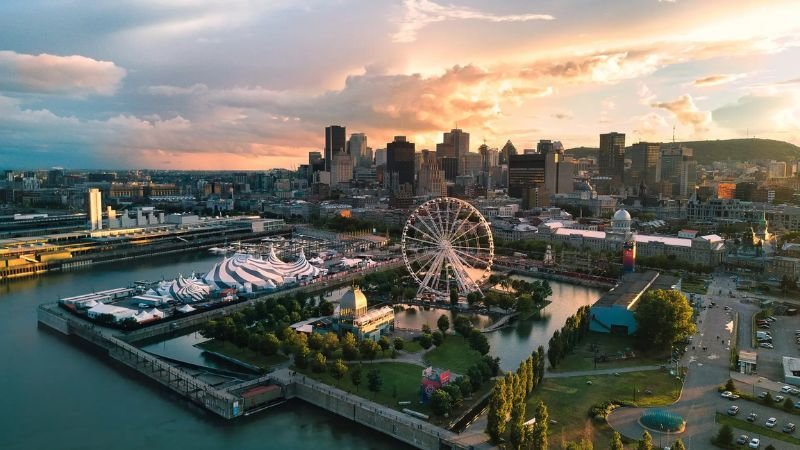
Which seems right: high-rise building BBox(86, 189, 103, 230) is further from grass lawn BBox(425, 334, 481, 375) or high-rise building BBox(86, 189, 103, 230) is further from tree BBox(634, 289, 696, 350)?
tree BBox(634, 289, 696, 350)

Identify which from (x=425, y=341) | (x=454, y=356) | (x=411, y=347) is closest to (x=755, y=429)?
(x=454, y=356)

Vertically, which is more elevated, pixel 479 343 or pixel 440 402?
pixel 479 343

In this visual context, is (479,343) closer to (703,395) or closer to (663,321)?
(663,321)

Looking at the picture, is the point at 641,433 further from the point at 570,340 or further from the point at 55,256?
the point at 55,256

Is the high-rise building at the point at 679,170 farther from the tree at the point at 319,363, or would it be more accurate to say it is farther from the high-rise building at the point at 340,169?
the tree at the point at 319,363

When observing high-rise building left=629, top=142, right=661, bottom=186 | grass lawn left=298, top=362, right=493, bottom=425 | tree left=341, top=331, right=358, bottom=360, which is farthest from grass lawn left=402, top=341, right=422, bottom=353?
high-rise building left=629, top=142, right=661, bottom=186
